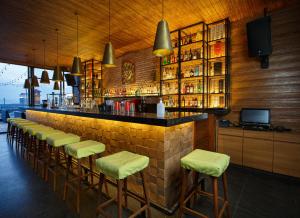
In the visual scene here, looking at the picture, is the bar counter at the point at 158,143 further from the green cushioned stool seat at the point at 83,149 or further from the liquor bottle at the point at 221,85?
the liquor bottle at the point at 221,85

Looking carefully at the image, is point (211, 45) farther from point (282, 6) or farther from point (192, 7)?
point (282, 6)

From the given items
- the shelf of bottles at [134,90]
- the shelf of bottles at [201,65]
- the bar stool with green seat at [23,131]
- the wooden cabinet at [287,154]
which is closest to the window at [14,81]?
the bar stool with green seat at [23,131]

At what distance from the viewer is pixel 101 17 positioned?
3.58 m

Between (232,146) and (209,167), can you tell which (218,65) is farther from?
(209,167)

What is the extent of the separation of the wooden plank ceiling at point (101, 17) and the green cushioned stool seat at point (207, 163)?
2.84 m

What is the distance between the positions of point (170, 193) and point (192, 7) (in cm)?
335

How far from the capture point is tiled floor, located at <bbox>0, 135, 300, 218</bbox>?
6.60 ft

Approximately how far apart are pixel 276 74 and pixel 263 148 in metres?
1.54

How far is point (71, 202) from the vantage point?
Answer: 7.25ft

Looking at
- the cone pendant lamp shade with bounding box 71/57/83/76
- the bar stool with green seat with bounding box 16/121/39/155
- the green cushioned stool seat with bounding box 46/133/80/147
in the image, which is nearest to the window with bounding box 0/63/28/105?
the bar stool with green seat with bounding box 16/121/39/155

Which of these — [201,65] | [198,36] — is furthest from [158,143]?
[198,36]

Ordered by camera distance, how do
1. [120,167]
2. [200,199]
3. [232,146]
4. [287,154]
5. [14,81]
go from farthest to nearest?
[14,81] < [232,146] < [287,154] < [200,199] < [120,167]

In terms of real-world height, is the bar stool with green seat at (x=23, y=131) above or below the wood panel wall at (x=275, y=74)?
below

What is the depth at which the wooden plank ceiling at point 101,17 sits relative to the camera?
3119 mm
